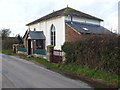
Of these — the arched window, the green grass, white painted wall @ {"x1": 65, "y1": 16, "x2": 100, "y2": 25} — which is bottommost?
the green grass

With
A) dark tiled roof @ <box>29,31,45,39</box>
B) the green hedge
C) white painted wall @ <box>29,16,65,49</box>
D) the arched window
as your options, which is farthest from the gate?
dark tiled roof @ <box>29,31,45,39</box>

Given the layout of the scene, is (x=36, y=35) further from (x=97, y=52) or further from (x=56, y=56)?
(x=97, y=52)

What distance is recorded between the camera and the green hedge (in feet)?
29.5

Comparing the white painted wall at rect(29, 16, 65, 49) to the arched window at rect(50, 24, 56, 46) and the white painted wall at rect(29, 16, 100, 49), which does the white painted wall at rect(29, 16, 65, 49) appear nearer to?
the white painted wall at rect(29, 16, 100, 49)

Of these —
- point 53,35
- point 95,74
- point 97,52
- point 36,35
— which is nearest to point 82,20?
point 53,35

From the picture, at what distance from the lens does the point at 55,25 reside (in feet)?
72.8

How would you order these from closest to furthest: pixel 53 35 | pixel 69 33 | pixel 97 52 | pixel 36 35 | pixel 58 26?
pixel 97 52 < pixel 69 33 < pixel 58 26 < pixel 53 35 < pixel 36 35

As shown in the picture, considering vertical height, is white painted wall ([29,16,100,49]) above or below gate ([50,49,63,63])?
above

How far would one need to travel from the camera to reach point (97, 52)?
10.4 m

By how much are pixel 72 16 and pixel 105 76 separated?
45.8 ft

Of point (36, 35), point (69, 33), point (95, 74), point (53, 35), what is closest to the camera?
point (95, 74)

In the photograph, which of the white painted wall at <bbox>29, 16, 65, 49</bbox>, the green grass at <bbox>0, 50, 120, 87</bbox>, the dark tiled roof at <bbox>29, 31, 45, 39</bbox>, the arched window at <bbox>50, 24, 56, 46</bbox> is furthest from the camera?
the dark tiled roof at <bbox>29, 31, 45, 39</bbox>

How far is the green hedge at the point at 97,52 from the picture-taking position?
29.5ft

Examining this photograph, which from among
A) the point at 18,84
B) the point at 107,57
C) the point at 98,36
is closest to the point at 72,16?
the point at 98,36
